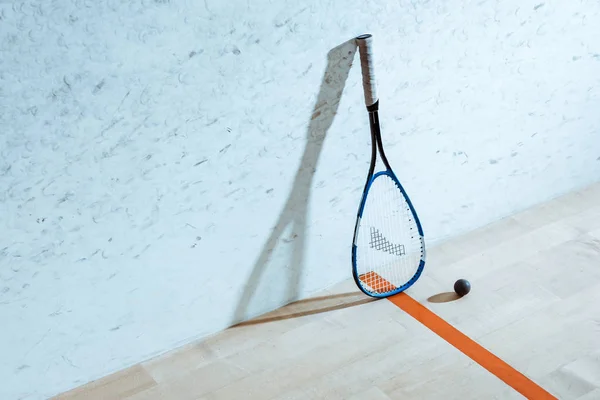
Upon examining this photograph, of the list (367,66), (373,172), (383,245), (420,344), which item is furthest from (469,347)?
(367,66)

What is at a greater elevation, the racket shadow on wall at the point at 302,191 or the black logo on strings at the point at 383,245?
the racket shadow on wall at the point at 302,191

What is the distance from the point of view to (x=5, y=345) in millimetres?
2705

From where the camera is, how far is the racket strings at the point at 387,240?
3.26 m

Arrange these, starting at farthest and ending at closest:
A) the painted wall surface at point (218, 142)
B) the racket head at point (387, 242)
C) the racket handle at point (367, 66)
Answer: the racket head at point (387, 242), the racket handle at point (367, 66), the painted wall surface at point (218, 142)

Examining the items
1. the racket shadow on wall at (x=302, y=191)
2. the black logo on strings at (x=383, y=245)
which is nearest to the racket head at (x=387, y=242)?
the black logo on strings at (x=383, y=245)

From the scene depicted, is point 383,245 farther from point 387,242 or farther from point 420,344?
point 420,344

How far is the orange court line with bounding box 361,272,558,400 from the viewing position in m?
2.72

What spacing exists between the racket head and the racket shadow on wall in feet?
0.73

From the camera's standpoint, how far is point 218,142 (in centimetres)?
282

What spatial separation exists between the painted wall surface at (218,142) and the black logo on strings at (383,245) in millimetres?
119

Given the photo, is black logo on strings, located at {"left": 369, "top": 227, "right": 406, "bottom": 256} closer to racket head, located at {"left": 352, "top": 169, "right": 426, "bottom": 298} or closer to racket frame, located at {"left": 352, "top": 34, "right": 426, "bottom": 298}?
racket head, located at {"left": 352, "top": 169, "right": 426, "bottom": 298}

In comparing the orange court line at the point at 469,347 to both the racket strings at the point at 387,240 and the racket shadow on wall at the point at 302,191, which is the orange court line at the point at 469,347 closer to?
the racket strings at the point at 387,240

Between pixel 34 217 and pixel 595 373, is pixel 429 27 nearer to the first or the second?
pixel 595 373

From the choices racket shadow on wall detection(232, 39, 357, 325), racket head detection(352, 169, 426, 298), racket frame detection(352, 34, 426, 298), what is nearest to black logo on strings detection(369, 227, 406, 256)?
racket head detection(352, 169, 426, 298)
